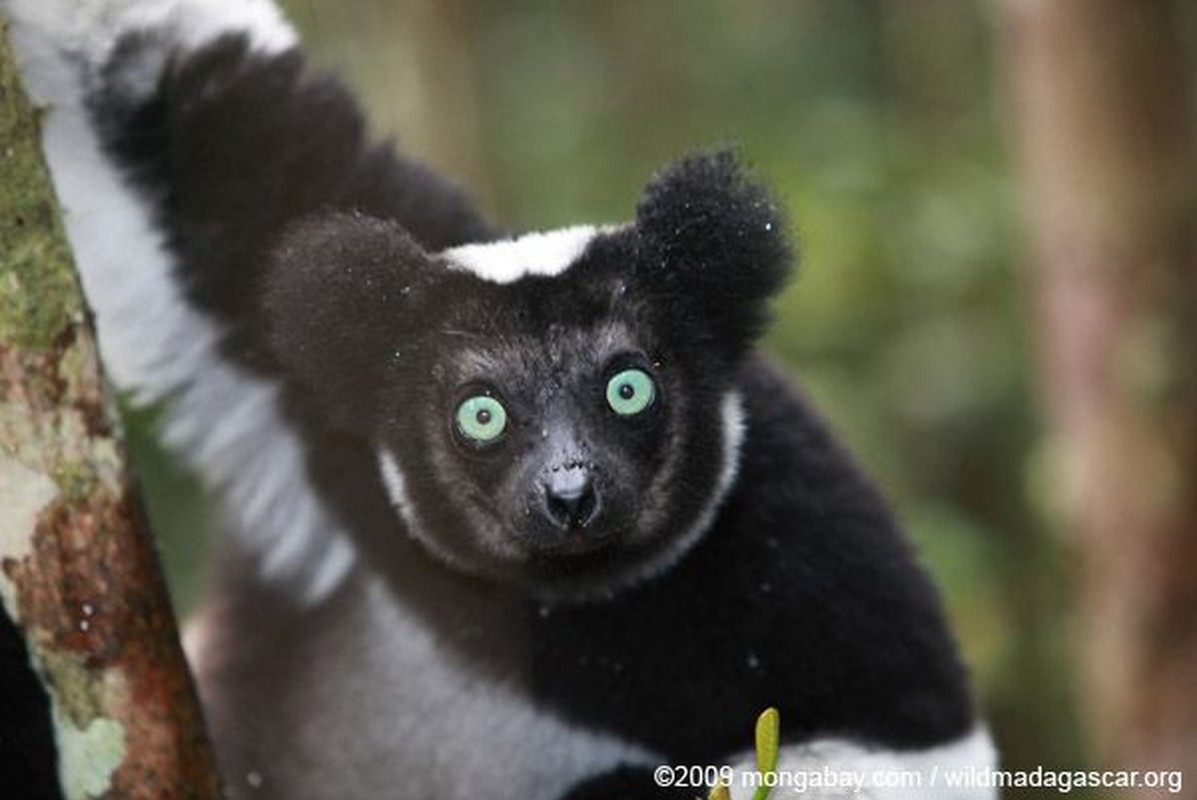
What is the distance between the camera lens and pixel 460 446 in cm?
283

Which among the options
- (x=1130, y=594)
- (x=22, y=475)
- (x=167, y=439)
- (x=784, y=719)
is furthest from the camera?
(x=1130, y=594)

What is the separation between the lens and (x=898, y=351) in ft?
20.8

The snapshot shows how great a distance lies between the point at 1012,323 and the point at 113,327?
13.6 ft

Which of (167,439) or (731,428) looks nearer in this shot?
(731,428)

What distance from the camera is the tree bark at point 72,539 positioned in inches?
90.7

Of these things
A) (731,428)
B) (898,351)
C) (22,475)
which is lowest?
(22,475)

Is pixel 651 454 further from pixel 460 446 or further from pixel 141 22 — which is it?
pixel 141 22

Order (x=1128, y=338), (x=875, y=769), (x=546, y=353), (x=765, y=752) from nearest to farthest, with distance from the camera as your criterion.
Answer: (x=765, y=752)
(x=546, y=353)
(x=875, y=769)
(x=1128, y=338)

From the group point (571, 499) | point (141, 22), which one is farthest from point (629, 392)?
point (141, 22)

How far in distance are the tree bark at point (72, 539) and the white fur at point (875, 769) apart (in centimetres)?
97

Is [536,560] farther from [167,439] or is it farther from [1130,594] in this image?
[1130,594]

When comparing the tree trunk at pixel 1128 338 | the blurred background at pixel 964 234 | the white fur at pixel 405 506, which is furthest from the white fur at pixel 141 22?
the tree trunk at pixel 1128 338

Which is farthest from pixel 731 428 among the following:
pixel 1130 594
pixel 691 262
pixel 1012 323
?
pixel 1012 323

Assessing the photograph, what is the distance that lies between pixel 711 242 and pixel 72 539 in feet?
3.39
